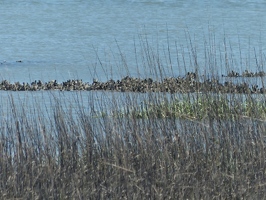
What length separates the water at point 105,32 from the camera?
23078 millimetres

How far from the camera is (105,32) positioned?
34344mm

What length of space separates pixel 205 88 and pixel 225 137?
3.12 ft

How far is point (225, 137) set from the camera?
9047 mm

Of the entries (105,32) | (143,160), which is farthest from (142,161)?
(105,32)

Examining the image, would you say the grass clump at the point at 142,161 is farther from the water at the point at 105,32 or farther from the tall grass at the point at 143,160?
the water at the point at 105,32

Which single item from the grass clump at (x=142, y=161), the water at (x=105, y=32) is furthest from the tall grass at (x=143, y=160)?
the water at (x=105, y=32)

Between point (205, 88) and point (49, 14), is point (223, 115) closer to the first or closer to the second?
point (205, 88)

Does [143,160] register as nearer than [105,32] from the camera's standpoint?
Yes

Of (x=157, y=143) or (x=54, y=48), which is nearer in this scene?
(x=157, y=143)

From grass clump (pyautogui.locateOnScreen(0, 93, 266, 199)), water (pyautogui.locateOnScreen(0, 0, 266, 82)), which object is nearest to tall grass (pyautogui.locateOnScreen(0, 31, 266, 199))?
grass clump (pyautogui.locateOnScreen(0, 93, 266, 199))

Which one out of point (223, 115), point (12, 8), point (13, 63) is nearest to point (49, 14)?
point (12, 8)

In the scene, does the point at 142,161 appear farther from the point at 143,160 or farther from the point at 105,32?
the point at 105,32

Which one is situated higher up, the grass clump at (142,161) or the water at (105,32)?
the water at (105,32)

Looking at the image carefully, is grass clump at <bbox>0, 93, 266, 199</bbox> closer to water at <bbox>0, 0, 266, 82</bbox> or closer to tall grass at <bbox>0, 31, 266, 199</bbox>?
tall grass at <bbox>0, 31, 266, 199</bbox>
